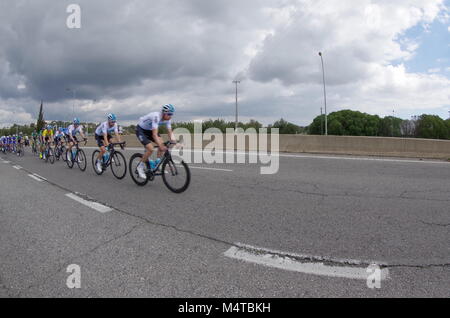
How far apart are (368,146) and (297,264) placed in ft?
43.8

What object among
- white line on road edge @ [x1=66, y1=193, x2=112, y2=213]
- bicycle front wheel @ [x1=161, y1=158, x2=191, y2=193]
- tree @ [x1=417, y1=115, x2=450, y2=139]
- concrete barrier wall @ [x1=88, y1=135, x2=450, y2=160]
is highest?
tree @ [x1=417, y1=115, x2=450, y2=139]

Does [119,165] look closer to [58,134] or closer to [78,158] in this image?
[78,158]

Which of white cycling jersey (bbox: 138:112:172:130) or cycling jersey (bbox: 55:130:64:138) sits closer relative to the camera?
white cycling jersey (bbox: 138:112:172:130)

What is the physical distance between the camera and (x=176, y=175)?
5.43 metres

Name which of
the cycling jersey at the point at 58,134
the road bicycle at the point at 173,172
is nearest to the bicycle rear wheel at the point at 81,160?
the cycling jersey at the point at 58,134

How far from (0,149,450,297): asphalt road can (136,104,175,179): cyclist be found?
653 millimetres

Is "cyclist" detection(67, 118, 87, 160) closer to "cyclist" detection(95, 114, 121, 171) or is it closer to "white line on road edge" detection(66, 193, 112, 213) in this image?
"cyclist" detection(95, 114, 121, 171)

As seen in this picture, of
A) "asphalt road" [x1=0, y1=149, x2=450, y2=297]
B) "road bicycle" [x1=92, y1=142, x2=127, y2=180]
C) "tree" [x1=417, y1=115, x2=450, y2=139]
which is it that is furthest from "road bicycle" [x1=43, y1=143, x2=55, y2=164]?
"tree" [x1=417, y1=115, x2=450, y2=139]

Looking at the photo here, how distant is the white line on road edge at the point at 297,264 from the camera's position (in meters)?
2.20

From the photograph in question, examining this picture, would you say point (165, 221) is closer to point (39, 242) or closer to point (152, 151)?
point (39, 242)

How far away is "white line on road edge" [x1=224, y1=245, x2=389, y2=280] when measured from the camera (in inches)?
86.7

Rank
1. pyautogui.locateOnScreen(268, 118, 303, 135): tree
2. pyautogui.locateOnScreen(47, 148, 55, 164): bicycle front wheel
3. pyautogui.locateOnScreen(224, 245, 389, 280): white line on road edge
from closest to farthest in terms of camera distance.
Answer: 1. pyautogui.locateOnScreen(224, 245, 389, 280): white line on road edge
2. pyautogui.locateOnScreen(47, 148, 55, 164): bicycle front wheel
3. pyautogui.locateOnScreen(268, 118, 303, 135): tree

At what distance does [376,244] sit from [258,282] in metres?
1.60
